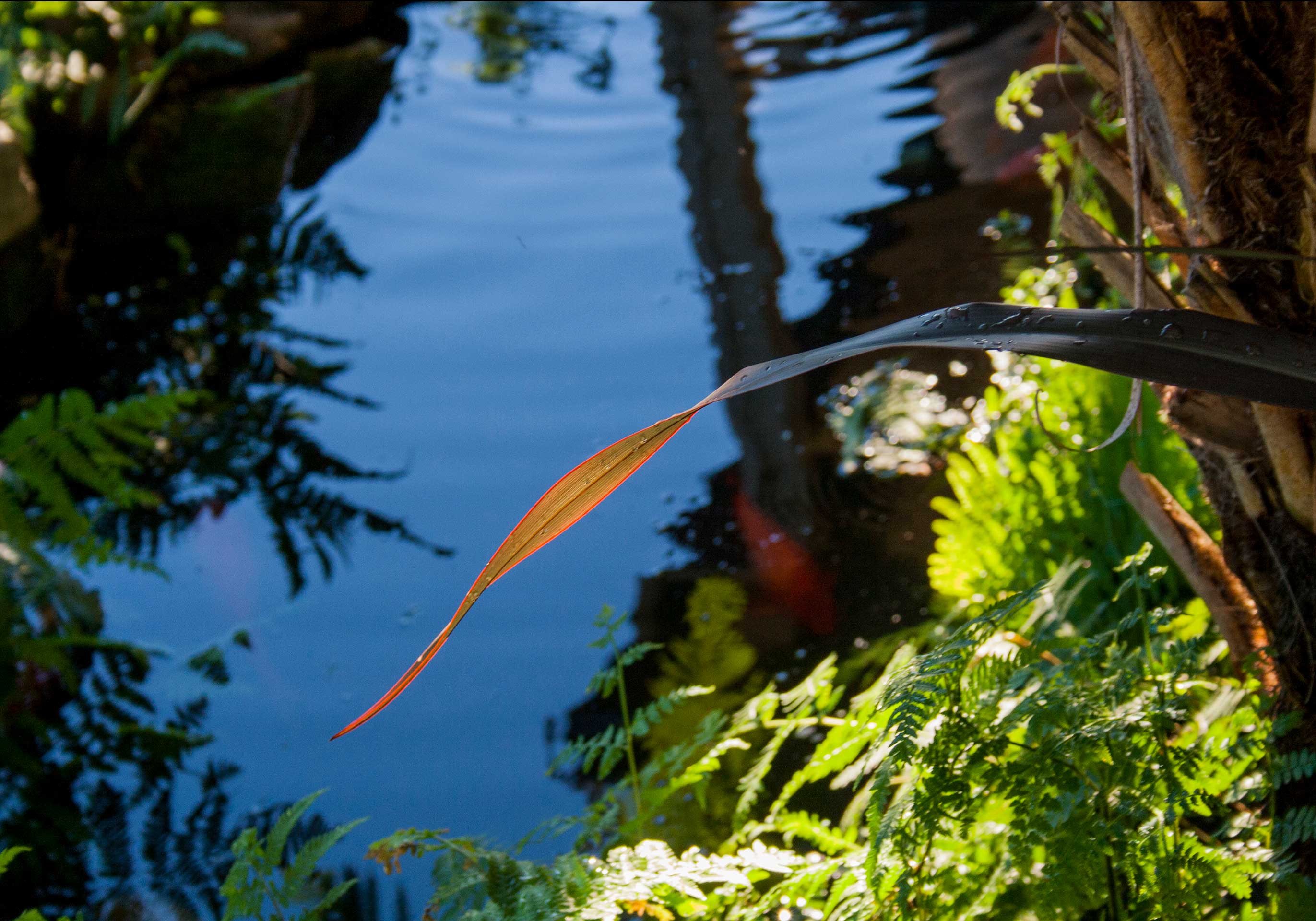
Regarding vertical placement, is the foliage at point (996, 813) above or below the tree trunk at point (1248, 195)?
below

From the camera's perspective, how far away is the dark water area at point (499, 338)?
2.27 m

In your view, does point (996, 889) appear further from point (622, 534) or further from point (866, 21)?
point (866, 21)

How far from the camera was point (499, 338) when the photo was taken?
3.41 meters

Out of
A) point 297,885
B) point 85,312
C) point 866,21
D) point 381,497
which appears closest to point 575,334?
point 381,497

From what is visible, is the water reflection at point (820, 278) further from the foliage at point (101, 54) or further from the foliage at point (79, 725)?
the foliage at point (101, 54)

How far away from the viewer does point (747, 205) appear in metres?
3.82

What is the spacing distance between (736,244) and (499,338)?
941 millimetres

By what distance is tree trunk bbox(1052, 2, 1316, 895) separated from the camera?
0.85 meters

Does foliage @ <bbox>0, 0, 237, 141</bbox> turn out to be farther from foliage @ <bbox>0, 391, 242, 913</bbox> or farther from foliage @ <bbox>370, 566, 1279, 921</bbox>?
foliage @ <bbox>370, 566, 1279, 921</bbox>

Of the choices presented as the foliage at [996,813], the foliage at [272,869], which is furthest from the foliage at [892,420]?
the foliage at [272,869]

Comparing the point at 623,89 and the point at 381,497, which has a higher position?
the point at 623,89

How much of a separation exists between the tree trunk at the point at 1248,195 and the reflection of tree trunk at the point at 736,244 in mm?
1543

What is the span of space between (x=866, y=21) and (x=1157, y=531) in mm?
4552

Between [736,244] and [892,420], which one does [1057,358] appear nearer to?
[892,420]
